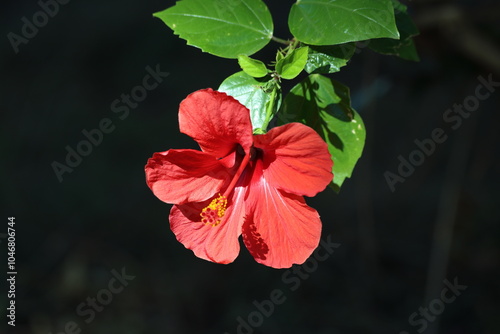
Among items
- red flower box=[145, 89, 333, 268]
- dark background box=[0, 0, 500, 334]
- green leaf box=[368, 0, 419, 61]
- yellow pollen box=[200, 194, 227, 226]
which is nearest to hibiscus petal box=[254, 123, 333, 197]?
red flower box=[145, 89, 333, 268]

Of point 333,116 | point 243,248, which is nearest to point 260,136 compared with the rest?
point 333,116

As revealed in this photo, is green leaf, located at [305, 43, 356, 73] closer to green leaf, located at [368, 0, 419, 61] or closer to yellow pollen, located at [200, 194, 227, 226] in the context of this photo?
green leaf, located at [368, 0, 419, 61]

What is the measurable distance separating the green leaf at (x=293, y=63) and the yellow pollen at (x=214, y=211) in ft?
0.92

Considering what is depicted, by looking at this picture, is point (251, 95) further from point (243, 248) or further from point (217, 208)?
point (243, 248)

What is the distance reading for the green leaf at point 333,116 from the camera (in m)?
1.05

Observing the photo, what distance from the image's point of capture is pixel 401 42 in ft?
3.96

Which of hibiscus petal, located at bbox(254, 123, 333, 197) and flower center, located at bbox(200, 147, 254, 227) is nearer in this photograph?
hibiscus petal, located at bbox(254, 123, 333, 197)

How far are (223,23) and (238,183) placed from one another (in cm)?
31

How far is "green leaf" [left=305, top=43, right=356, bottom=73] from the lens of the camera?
0.98 meters

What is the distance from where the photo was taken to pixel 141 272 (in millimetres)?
3797

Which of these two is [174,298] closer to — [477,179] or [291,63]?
[477,179]

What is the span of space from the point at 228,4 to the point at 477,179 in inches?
119

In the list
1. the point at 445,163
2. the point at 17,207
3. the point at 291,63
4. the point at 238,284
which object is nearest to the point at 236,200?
the point at 291,63

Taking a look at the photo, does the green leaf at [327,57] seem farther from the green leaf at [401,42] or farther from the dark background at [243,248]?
the dark background at [243,248]
